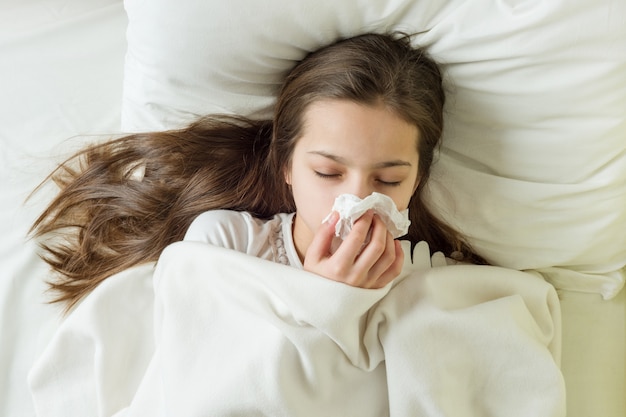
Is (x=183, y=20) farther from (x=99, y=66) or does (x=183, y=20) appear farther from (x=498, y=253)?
(x=498, y=253)

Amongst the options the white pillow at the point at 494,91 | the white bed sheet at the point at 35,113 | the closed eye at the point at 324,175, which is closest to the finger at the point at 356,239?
the closed eye at the point at 324,175

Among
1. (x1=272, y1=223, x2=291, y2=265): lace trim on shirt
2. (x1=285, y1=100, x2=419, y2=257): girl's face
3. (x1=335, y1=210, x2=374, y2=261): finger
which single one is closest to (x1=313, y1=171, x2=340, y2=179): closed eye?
(x1=285, y1=100, x2=419, y2=257): girl's face

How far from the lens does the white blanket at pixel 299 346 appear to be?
4.29 ft

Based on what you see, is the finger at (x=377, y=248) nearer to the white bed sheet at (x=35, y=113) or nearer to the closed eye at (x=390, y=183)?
the closed eye at (x=390, y=183)

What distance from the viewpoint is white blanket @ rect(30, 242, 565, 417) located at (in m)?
1.31

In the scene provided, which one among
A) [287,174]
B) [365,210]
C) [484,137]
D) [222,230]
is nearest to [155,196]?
[222,230]

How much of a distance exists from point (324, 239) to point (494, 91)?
46cm

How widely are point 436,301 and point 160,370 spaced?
0.55 meters

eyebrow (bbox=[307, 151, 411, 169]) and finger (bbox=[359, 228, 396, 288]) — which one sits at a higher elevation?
eyebrow (bbox=[307, 151, 411, 169])

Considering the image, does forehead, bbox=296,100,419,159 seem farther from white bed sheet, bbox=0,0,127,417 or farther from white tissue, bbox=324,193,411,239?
white bed sheet, bbox=0,0,127,417

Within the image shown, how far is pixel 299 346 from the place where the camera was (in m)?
1.31

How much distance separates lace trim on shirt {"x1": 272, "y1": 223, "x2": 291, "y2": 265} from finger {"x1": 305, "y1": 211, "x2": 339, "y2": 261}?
224 millimetres

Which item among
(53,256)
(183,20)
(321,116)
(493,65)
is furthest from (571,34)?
(53,256)

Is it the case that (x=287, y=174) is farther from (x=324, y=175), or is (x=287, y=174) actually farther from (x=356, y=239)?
(x=356, y=239)
